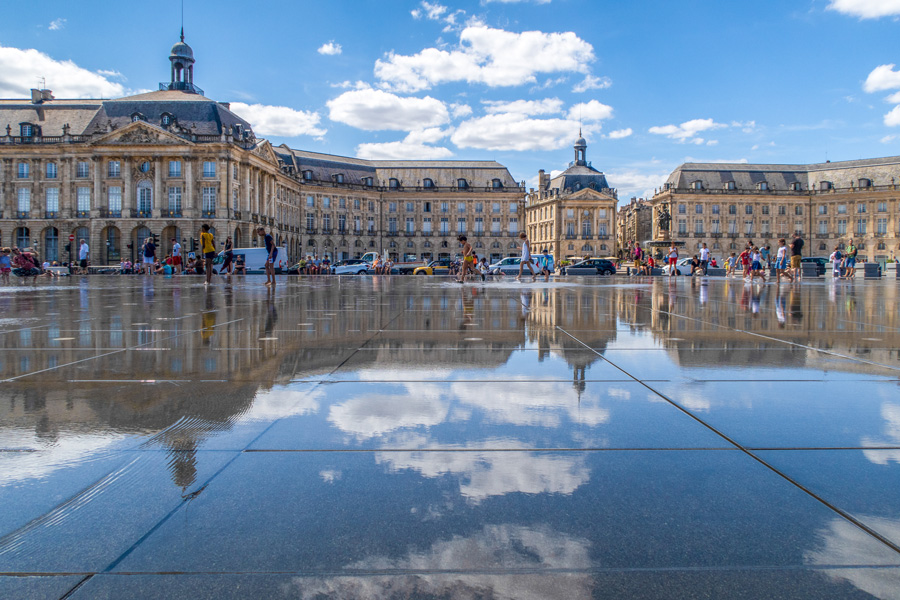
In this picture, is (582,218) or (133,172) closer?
(133,172)

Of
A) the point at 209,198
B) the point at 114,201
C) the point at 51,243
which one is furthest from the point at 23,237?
the point at 209,198

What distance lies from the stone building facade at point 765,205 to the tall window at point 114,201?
65.5 metres

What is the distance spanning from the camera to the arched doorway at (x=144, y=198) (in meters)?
57.2

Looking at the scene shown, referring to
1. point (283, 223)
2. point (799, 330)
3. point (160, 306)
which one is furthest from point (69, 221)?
point (799, 330)

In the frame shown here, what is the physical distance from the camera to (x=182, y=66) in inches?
2504

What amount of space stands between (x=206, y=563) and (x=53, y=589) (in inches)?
13.6

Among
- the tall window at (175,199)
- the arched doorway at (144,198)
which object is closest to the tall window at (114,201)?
the arched doorway at (144,198)

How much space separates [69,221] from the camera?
59.0 m

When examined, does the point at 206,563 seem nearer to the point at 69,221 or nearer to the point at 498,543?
the point at 498,543

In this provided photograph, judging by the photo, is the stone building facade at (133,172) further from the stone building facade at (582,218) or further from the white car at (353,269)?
the stone building facade at (582,218)

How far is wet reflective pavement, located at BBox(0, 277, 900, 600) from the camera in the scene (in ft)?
5.28

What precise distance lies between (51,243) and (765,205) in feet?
286

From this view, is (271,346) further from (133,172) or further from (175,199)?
(133,172)

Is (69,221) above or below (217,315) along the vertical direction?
above
